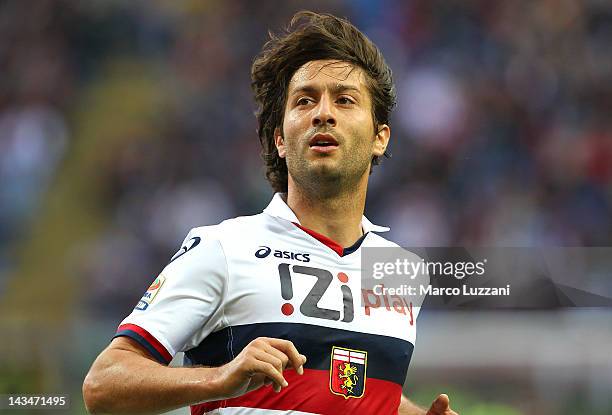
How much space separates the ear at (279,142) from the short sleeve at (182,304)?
64cm

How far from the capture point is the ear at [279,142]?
3602 mm

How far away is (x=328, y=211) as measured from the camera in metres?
3.46

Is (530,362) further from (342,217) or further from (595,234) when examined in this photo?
(595,234)

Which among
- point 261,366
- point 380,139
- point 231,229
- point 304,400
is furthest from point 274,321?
point 380,139

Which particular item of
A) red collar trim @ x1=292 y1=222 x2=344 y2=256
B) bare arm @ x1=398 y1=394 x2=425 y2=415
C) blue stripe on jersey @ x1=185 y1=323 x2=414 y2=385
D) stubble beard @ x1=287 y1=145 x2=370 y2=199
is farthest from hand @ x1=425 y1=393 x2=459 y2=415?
stubble beard @ x1=287 y1=145 x2=370 y2=199

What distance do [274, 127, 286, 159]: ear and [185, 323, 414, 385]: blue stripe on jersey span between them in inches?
32.1

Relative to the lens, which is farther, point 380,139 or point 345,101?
point 380,139

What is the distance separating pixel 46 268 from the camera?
29.0 feet

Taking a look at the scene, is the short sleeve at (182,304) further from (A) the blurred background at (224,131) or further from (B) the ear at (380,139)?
(A) the blurred background at (224,131)

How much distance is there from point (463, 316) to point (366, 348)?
2968 millimetres

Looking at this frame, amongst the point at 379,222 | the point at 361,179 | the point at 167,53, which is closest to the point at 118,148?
the point at 167,53

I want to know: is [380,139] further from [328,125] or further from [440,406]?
[440,406]

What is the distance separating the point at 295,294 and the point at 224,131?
20.5 ft

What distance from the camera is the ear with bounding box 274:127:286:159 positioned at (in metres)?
3.60
